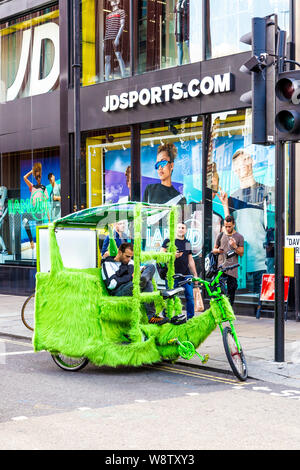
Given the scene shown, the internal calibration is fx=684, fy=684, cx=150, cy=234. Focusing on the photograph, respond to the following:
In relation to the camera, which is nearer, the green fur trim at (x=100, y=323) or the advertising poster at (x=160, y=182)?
the green fur trim at (x=100, y=323)

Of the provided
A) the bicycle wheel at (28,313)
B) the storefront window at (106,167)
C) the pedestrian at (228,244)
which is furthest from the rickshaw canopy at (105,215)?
the storefront window at (106,167)

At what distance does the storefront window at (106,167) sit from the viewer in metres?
16.5

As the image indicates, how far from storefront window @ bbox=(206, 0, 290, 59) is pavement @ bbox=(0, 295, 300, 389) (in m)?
5.57

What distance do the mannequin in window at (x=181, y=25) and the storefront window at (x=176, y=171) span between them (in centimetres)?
155

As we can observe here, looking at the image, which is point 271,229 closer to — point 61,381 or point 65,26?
point 61,381

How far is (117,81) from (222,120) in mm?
3296

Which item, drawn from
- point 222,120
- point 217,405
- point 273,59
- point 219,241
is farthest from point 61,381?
point 222,120

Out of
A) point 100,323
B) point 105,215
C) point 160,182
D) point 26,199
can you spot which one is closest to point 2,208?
point 26,199

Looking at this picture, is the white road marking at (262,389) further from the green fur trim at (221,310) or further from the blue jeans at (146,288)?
the blue jeans at (146,288)

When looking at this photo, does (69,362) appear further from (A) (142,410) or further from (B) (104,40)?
(B) (104,40)

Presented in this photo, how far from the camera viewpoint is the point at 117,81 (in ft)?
53.6

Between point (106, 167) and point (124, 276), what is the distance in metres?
8.83

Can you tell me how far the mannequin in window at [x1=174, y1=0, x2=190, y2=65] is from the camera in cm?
1507

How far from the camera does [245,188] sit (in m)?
14.0
